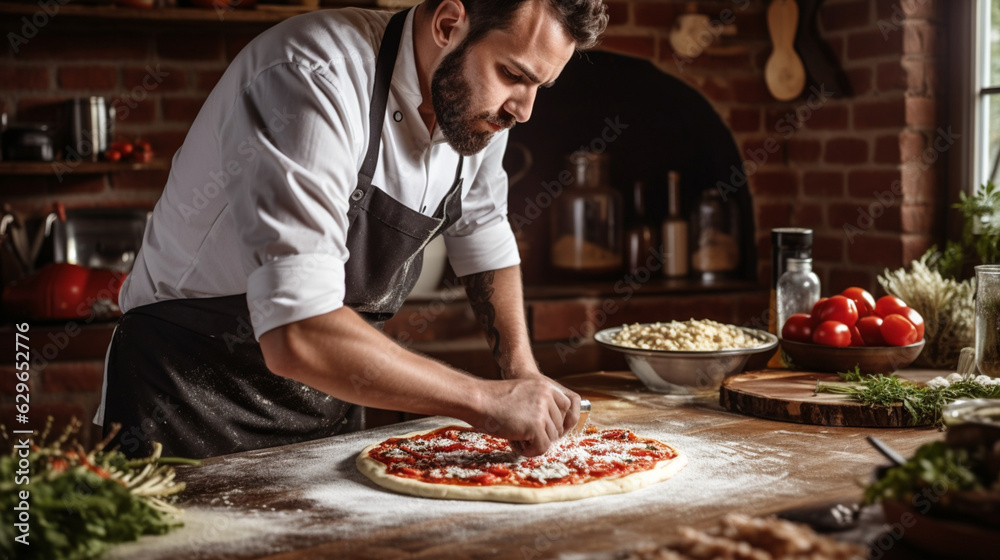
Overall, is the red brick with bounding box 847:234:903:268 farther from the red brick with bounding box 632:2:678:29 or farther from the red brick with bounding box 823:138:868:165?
the red brick with bounding box 632:2:678:29

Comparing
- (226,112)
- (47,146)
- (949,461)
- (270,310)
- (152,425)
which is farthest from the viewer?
(47,146)

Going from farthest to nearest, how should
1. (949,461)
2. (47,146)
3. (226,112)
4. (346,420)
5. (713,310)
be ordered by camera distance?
(713,310), (47,146), (346,420), (226,112), (949,461)

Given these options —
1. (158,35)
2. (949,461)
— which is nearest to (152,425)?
(949,461)

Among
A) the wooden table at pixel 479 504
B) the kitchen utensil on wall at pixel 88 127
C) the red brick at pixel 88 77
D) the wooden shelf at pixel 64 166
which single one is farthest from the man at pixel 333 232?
the red brick at pixel 88 77

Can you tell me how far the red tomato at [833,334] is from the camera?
204cm

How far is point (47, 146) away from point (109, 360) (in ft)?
4.53

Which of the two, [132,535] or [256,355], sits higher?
[256,355]

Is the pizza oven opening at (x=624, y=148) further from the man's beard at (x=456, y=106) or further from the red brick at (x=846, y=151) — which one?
the man's beard at (x=456, y=106)

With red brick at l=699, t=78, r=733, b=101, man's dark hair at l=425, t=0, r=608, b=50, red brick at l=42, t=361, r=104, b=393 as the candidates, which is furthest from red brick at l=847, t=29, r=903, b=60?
red brick at l=42, t=361, r=104, b=393

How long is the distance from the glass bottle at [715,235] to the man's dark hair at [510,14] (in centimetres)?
207

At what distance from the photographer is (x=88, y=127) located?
300 centimetres

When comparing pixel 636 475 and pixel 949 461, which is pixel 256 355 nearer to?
pixel 636 475

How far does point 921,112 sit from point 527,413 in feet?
6.95

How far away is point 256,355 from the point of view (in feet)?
6.12
